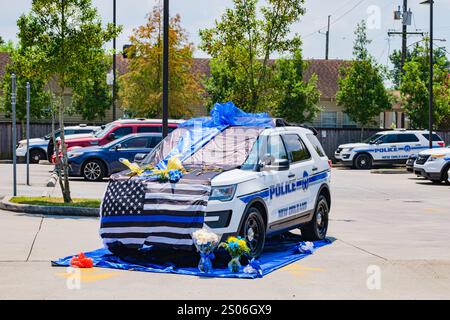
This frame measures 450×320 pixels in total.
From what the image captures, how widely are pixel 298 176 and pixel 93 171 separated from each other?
1466cm

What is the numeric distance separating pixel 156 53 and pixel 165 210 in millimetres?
40680

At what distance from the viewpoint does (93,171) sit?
26203mm

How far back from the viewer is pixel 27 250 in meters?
11.9

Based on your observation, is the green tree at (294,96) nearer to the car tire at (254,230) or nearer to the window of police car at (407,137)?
the window of police car at (407,137)

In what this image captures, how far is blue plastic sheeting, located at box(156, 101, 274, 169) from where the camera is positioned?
1206cm

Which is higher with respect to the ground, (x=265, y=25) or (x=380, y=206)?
(x=265, y=25)

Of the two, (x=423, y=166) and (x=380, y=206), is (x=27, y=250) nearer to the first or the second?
(x=380, y=206)

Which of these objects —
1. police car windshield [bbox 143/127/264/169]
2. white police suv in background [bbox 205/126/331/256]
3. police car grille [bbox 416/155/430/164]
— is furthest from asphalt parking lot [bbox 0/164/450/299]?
police car grille [bbox 416/155/430/164]

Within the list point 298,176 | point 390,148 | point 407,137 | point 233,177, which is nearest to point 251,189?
point 233,177

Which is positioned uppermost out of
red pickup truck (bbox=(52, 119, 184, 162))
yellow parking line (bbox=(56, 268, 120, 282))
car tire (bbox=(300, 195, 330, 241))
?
red pickup truck (bbox=(52, 119, 184, 162))

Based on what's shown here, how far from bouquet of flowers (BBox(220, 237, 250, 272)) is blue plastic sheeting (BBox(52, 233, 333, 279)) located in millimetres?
84

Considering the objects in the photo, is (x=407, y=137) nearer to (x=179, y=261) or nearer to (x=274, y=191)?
(x=274, y=191)

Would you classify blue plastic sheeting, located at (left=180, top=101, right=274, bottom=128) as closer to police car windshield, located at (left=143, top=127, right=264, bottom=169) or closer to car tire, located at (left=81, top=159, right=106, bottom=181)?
police car windshield, located at (left=143, top=127, right=264, bottom=169)
